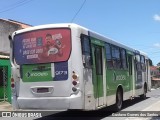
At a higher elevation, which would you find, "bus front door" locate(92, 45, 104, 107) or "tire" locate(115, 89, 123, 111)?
"bus front door" locate(92, 45, 104, 107)

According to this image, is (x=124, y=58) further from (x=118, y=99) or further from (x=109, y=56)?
(x=109, y=56)

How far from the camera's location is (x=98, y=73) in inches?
500

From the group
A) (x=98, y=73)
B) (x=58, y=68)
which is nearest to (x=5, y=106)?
(x=98, y=73)

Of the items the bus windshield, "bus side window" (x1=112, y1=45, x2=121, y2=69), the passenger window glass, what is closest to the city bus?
the bus windshield

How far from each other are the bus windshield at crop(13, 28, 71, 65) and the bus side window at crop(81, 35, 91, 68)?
459mm

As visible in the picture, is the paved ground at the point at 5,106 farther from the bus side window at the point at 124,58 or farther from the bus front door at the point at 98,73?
the bus front door at the point at 98,73

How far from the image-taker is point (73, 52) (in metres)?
11.2

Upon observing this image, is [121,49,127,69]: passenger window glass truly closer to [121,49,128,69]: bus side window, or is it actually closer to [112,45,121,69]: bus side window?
[121,49,128,69]: bus side window

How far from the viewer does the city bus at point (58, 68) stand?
437 inches

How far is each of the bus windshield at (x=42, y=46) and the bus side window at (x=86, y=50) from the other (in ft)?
1.51

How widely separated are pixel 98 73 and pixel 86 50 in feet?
4.30

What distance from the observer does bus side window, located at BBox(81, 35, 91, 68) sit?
37.5ft

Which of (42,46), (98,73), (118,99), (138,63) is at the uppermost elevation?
(42,46)

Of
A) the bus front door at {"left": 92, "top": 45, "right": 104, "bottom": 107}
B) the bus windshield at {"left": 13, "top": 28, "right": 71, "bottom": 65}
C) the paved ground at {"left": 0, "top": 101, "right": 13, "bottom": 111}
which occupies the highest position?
the bus windshield at {"left": 13, "top": 28, "right": 71, "bottom": 65}
